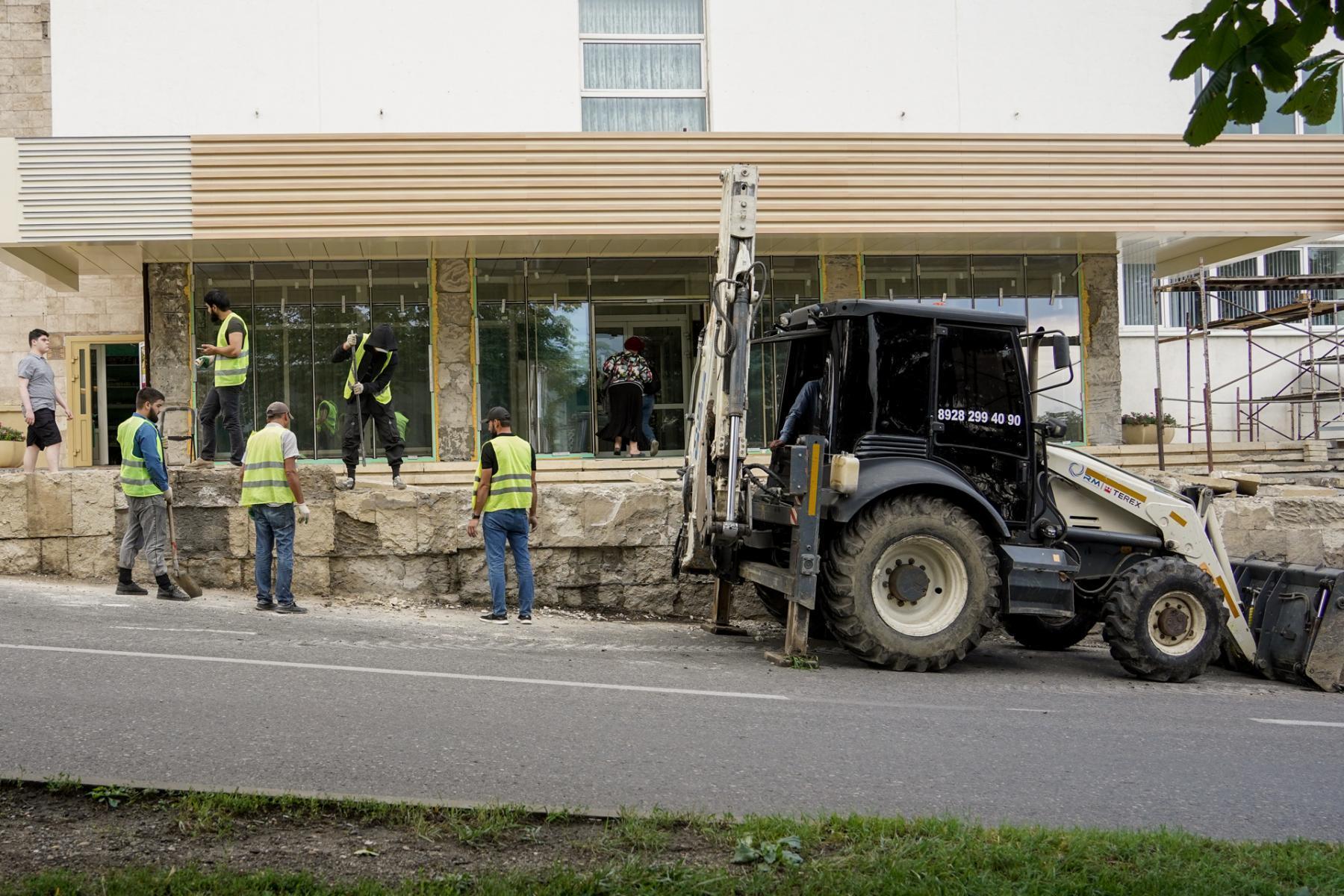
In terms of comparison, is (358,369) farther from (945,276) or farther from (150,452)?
(945,276)

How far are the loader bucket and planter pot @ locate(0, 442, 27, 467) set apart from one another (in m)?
14.8

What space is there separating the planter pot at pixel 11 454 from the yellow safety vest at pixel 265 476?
7.25 meters

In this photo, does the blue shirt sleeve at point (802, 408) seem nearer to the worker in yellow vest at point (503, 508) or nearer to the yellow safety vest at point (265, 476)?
the worker in yellow vest at point (503, 508)

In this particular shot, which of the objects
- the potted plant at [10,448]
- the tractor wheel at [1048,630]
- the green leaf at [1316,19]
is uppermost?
the green leaf at [1316,19]

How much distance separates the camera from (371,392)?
1276cm

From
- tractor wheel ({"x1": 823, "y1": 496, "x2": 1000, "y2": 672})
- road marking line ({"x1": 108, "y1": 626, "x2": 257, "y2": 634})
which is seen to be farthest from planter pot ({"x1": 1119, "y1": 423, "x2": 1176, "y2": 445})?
road marking line ({"x1": 108, "y1": 626, "x2": 257, "y2": 634})

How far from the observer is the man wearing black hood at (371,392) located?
12.4 meters

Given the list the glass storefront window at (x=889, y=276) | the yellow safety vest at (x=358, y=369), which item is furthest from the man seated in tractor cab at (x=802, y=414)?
the glass storefront window at (x=889, y=276)

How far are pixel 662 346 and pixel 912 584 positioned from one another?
9948 millimetres

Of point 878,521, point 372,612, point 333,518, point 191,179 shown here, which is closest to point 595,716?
point 878,521

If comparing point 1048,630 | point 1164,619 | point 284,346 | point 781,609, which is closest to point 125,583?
point 781,609

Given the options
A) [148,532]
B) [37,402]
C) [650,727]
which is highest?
[37,402]

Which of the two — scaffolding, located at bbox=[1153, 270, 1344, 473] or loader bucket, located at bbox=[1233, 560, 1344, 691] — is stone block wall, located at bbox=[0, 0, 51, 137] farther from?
loader bucket, located at bbox=[1233, 560, 1344, 691]

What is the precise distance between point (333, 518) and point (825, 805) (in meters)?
7.76
